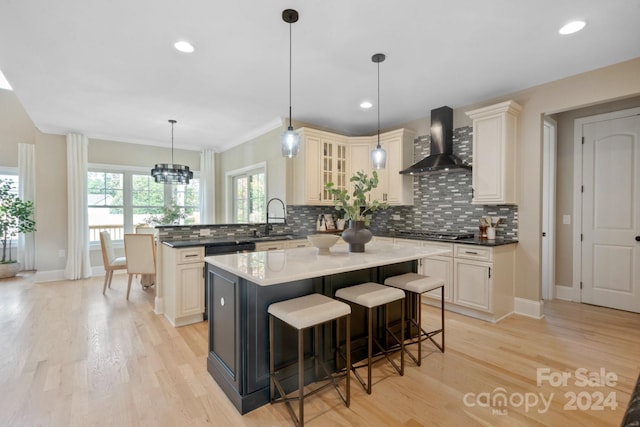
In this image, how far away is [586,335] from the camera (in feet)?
9.71

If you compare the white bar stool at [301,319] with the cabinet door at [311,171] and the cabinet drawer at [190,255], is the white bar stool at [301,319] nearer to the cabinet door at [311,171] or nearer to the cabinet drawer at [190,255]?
the cabinet drawer at [190,255]

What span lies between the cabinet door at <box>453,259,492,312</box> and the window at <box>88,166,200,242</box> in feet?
18.3

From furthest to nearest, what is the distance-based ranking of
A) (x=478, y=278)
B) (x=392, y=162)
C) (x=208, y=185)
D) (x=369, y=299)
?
(x=208, y=185) < (x=392, y=162) < (x=478, y=278) < (x=369, y=299)

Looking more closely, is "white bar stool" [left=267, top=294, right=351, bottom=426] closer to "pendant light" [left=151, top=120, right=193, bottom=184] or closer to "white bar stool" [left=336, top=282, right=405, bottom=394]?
"white bar stool" [left=336, top=282, right=405, bottom=394]

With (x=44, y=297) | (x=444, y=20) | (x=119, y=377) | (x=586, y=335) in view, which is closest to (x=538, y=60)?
(x=444, y=20)

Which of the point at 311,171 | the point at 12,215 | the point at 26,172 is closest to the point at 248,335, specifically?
the point at 311,171

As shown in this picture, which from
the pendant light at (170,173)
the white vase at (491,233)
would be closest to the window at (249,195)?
the pendant light at (170,173)

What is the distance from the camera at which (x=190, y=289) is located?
3.33 metres

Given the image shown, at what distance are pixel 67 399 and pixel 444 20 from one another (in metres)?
3.76

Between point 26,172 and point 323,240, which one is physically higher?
point 26,172

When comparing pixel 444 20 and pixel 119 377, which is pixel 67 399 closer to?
pixel 119 377

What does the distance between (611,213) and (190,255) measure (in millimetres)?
5013

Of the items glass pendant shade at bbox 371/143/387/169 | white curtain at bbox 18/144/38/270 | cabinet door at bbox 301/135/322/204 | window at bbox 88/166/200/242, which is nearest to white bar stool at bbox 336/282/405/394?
glass pendant shade at bbox 371/143/387/169

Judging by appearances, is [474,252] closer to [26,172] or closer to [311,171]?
[311,171]
